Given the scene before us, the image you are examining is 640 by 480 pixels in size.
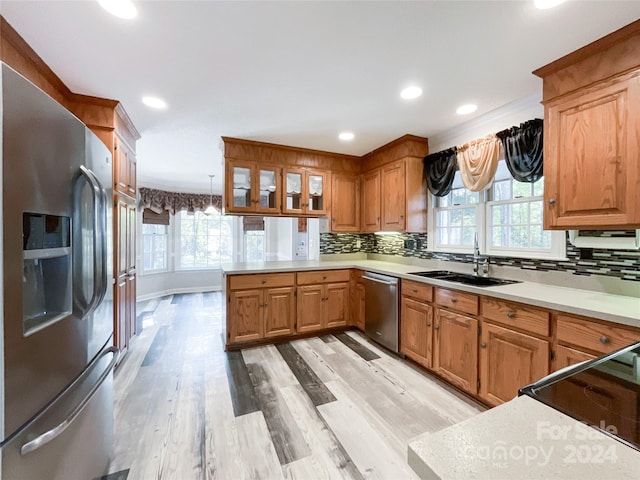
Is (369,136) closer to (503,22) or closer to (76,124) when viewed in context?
(503,22)

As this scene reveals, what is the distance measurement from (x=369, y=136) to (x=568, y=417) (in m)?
3.06

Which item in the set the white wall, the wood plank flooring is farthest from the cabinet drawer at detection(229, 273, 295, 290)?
the white wall

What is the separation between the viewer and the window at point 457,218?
114 inches

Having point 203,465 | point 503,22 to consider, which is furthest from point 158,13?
point 203,465

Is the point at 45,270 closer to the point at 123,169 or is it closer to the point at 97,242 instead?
the point at 97,242

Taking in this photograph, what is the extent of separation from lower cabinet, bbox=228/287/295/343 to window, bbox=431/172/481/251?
6.17 feet

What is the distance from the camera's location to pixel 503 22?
57.7 inches

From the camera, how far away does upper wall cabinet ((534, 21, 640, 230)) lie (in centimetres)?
152

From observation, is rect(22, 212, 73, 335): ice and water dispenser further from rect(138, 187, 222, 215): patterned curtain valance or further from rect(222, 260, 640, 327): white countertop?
rect(138, 187, 222, 215): patterned curtain valance

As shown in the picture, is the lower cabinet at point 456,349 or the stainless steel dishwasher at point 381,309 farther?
the stainless steel dishwasher at point 381,309

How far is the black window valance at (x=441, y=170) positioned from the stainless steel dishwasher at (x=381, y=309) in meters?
1.16

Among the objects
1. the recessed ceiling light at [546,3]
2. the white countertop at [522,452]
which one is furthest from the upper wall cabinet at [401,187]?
the white countertop at [522,452]

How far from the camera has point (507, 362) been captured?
6.15ft

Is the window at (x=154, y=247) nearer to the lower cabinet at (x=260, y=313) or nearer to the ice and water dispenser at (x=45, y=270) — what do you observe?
the lower cabinet at (x=260, y=313)
